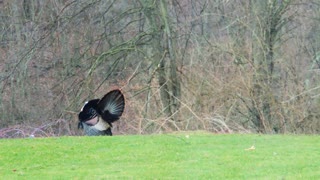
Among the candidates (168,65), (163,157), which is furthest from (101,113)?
(168,65)

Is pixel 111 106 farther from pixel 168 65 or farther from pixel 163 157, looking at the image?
pixel 163 157

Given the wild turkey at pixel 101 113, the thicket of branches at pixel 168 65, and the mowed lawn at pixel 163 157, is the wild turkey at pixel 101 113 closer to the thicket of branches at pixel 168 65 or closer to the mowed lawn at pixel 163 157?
the thicket of branches at pixel 168 65

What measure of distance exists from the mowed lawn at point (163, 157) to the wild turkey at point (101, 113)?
2.14m

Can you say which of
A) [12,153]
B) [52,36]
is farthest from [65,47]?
[12,153]

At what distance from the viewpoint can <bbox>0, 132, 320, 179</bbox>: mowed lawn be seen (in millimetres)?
9758

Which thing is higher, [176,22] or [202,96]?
[176,22]

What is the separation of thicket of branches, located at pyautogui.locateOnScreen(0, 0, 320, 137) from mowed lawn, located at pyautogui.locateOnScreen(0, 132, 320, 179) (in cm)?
389

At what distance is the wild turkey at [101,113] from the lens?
605 inches

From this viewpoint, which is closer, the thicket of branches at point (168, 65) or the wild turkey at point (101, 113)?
the wild turkey at point (101, 113)

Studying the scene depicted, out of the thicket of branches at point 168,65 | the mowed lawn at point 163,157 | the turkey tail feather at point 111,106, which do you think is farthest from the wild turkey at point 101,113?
the mowed lawn at point 163,157

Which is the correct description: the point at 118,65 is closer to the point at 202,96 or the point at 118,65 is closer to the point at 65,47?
the point at 65,47

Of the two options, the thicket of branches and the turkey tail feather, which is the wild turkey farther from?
the thicket of branches

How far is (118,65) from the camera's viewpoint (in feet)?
67.4

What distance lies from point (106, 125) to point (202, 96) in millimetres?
3236
